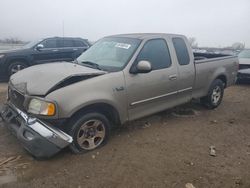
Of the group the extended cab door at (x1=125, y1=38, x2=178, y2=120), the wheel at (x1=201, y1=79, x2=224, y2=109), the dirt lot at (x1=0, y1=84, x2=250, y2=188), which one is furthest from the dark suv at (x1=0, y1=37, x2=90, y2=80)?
the extended cab door at (x1=125, y1=38, x2=178, y2=120)

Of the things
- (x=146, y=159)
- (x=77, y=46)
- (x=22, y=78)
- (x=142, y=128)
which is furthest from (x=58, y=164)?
→ (x=77, y=46)

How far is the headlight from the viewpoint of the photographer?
384cm

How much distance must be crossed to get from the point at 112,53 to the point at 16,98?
5.86 ft

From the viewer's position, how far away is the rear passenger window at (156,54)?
5.03 metres

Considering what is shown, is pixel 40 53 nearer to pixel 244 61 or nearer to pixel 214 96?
pixel 214 96

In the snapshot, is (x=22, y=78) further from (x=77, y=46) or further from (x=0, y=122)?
(x=77, y=46)

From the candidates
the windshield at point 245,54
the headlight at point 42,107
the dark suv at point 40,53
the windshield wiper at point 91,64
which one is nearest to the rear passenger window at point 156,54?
the windshield wiper at point 91,64

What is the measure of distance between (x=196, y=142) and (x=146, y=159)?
3.77ft

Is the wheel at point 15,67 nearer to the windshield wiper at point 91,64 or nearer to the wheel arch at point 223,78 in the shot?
the windshield wiper at point 91,64

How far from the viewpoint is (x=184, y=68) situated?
567cm

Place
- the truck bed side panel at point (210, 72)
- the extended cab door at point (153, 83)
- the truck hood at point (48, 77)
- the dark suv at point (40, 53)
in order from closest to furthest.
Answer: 1. the truck hood at point (48, 77)
2. the extended cab door at point (153, 83)
3. the truck bed side panel at point (210, 72)
4. the dark suv at point (40, 53)

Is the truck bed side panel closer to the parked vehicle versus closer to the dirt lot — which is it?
the dirt lot

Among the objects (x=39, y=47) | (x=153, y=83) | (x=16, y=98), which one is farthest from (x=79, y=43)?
(x=16, y=98)

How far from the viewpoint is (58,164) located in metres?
3.95
